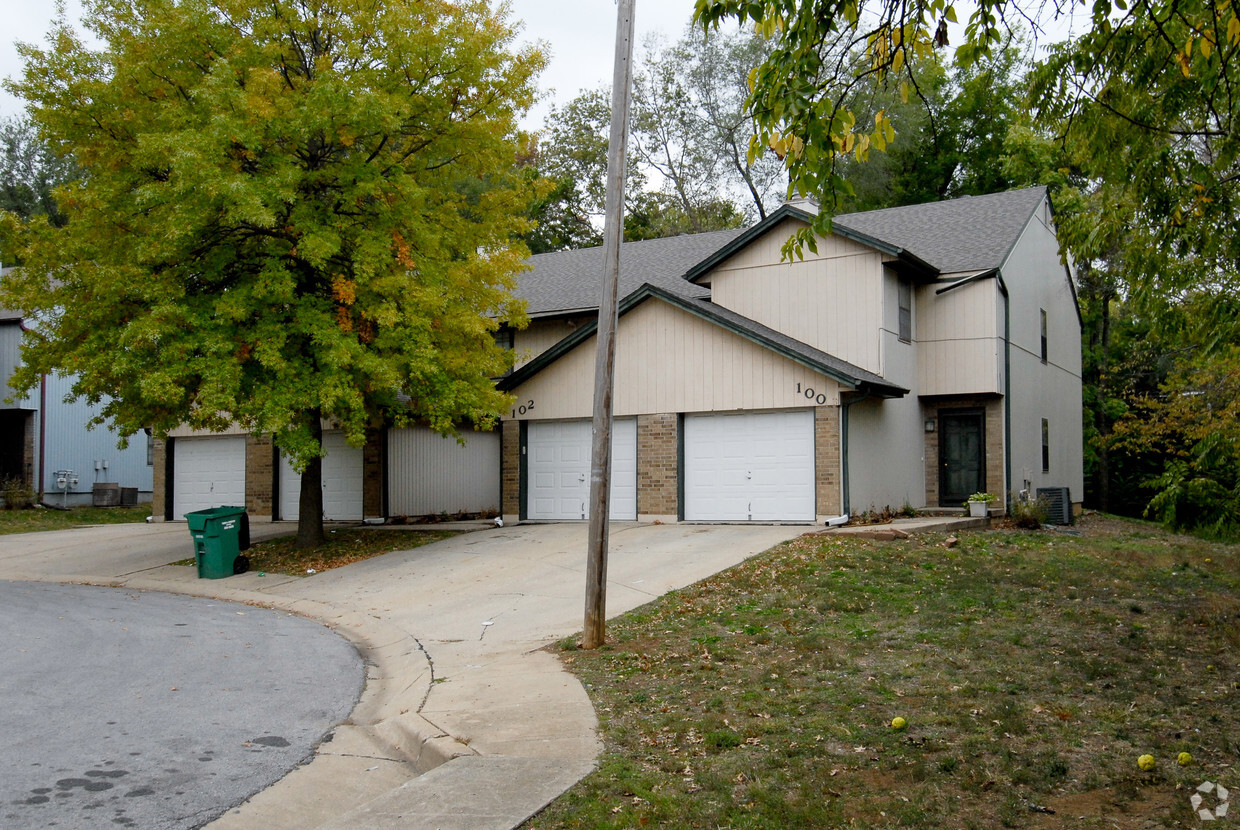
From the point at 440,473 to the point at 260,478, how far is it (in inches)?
172

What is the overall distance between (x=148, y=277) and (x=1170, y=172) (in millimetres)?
13756

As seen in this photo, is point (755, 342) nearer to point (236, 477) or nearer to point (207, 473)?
point (236, 477)

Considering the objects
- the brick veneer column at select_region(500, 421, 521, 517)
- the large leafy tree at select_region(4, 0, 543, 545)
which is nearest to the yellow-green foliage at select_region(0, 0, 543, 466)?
the large leafy tree at select_region(4, 0, 543, 545)

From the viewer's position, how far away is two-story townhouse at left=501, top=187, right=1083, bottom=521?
18359mm

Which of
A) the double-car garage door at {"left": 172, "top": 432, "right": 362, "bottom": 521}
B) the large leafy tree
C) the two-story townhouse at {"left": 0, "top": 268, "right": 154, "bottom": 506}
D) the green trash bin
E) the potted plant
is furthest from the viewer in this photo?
the two-story townhouse at {"left": 0, "top": 268, "right": 154, "bottom": 506}

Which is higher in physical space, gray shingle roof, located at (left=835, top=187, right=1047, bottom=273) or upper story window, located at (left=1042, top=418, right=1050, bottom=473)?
gray shingle roof, located at (left=835, top=187, right=1047, bottom=273)

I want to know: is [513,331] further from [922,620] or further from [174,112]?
[922,620]

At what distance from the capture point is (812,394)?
17.9 meters

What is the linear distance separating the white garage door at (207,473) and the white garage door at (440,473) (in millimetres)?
4330

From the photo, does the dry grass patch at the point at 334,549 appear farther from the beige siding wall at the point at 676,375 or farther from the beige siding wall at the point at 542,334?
the beige siding wall at the point at 542,334

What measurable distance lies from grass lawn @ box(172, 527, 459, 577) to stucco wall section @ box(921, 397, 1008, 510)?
32.8 feet

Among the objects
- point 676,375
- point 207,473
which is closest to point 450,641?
point 676,375

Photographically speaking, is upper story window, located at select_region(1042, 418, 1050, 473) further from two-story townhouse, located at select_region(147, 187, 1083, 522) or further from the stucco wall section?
the stucco wall section

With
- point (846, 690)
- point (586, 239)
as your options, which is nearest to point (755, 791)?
point (846, 690)
